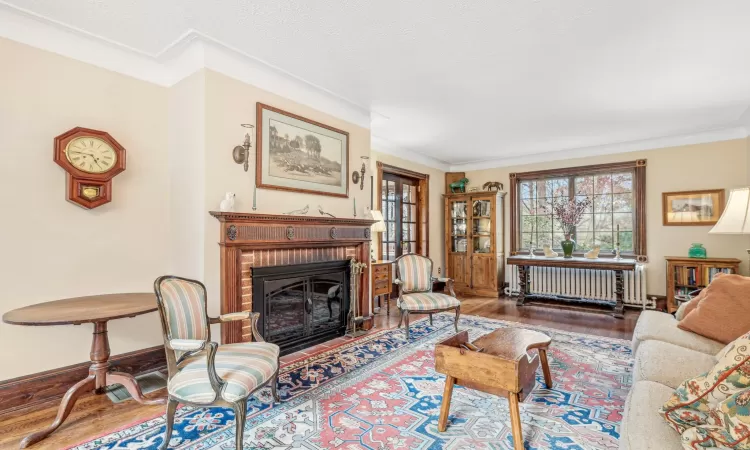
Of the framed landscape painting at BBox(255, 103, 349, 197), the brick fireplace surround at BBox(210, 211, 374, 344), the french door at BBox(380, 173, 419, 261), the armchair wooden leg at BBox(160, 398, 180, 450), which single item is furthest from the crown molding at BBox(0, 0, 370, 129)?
the french door at BBox(380, 173, 419, 261)

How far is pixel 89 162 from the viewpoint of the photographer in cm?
277

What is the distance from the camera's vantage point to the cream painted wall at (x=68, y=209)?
8.11 feet

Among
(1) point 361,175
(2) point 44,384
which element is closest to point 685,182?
(1) point 361,175

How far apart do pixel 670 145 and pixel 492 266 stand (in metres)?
3.21

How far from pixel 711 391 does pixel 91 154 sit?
3.87 m

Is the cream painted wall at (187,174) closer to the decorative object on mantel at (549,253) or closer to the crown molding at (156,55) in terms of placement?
the crown molding at (156,55)

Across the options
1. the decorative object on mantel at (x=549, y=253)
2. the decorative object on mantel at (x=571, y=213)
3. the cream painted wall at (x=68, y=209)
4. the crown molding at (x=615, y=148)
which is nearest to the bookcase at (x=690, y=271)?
the decorative object on mantel at (x=571, y=213)

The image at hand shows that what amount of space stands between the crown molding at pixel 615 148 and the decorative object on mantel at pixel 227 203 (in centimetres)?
534

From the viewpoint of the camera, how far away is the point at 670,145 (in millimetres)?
5449

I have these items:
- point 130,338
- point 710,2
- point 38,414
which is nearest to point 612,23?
point 710,2

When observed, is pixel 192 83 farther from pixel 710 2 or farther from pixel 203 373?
pixel 710 2

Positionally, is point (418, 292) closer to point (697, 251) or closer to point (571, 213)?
point (571, 213)

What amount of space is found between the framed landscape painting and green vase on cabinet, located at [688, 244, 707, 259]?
4858 millimetres

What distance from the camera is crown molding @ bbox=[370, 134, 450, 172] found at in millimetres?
5594
